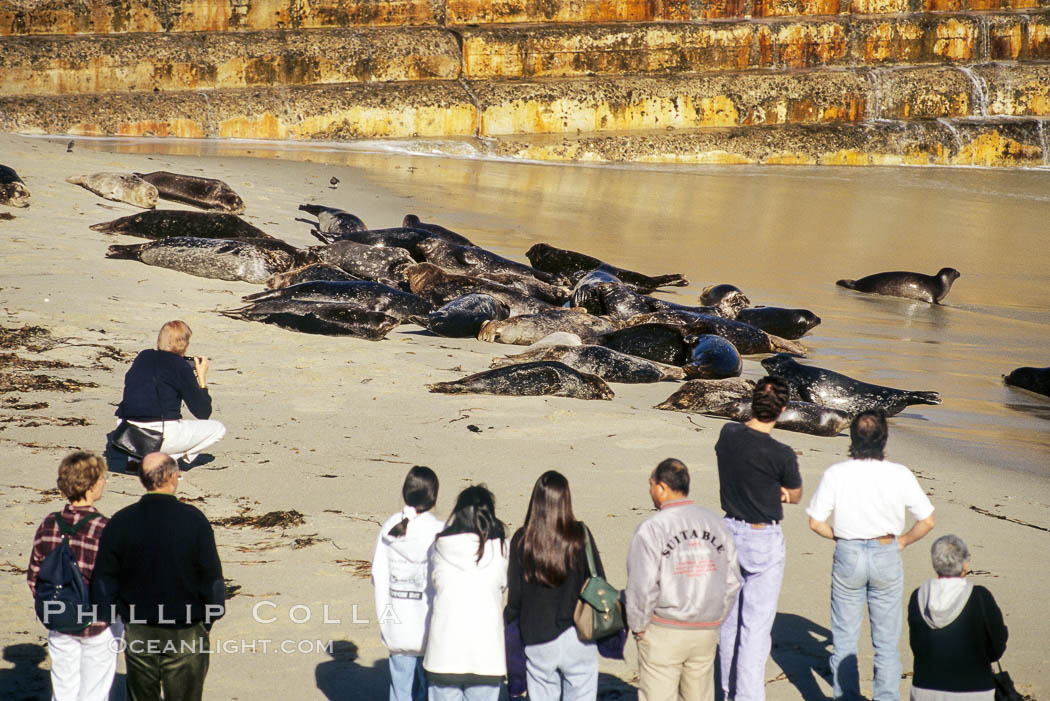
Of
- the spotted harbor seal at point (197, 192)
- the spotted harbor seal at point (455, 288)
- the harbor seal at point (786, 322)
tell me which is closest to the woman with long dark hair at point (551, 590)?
the spotted harbor seal at point (455, 288)

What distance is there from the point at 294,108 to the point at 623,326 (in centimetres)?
1799

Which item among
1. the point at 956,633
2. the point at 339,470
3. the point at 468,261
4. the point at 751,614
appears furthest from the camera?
the point at 468,261

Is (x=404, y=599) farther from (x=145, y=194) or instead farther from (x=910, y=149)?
(x=910, y=149)

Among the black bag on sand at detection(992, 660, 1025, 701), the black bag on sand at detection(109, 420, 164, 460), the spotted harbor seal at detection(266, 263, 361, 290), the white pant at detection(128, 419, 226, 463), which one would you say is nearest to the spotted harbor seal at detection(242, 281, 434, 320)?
the spotted harbor seal at detection(266, 263, 361, 290)

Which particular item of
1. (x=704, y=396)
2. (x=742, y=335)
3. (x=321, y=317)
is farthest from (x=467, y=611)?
(x=742, y=335)

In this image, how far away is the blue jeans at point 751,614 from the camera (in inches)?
154

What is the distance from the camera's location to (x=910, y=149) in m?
28.6

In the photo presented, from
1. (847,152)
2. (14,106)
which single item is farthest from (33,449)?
(847,152)

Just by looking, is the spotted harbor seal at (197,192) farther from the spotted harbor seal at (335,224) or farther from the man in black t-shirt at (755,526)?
the man in black t-shirt at (755,526)

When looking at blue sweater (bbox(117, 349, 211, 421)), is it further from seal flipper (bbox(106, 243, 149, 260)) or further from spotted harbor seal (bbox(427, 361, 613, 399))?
seal flipper (bbox(106, 243, 149, 260))

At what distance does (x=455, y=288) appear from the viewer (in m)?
11.3

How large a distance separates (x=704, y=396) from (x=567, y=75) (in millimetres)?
22595

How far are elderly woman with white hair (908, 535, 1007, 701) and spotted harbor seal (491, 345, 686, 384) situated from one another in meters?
5.14

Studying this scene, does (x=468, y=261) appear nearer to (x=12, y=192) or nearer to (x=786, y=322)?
(x=786, y=322)
